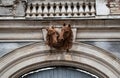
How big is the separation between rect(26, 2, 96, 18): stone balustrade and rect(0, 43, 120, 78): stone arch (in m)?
0.71

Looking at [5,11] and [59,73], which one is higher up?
[5,11]

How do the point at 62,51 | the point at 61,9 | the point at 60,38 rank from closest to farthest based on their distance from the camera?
1. the point at 60,38
2. the point at 62,51
3. the point at 61,9

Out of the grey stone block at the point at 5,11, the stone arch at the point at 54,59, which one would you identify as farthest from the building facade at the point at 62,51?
the grey stone block at the point at 5,11

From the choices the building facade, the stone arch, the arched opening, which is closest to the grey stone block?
the building facade

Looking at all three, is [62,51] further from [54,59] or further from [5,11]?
[5,11]

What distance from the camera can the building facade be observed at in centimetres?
832

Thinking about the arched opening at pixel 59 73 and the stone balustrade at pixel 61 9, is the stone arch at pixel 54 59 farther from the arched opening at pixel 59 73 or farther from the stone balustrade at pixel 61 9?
the stone balustrade at pixel 61 9

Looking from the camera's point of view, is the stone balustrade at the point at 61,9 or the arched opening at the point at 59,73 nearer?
the arched opening at the point at 59,73

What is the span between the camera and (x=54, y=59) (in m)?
8.39

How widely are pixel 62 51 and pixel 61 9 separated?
0.97 m

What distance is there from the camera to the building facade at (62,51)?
27.3 ft

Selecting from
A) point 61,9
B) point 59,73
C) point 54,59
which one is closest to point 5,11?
point 61,9

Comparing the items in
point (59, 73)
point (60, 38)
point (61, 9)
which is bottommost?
point (59, 73)

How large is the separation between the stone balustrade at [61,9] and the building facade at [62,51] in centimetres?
2
